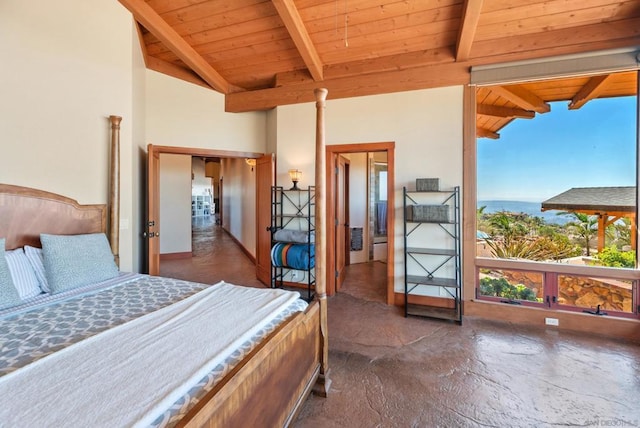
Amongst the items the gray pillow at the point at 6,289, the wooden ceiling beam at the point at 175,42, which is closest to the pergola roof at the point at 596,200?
the wooden ceiling beam at the point at 175,42

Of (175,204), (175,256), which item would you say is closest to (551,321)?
(175,256)

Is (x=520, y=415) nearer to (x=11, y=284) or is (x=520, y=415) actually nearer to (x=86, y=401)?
(x=86, y=401)

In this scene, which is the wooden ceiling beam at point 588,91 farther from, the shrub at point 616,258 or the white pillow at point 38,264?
the white pillow at point 38,264

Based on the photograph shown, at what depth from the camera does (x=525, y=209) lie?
136 inches

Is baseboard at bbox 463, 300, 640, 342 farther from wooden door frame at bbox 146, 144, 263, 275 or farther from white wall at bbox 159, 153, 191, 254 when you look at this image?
white wall at bbox 159, 153, 191, 254

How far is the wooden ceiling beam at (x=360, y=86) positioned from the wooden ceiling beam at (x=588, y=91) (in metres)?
1.18

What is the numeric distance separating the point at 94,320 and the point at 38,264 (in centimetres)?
101

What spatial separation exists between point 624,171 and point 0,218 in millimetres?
5780

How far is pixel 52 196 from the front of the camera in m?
2.54

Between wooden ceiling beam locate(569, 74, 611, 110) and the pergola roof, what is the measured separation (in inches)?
37.8

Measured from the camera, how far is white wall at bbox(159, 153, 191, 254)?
21.3 feet

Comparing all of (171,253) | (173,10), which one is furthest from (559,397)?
(171,253)

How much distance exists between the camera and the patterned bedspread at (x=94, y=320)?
1.19 m

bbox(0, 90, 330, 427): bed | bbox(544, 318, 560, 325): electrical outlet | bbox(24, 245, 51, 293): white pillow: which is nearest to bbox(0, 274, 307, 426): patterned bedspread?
bbox(0, 90, 330, 427): bed
